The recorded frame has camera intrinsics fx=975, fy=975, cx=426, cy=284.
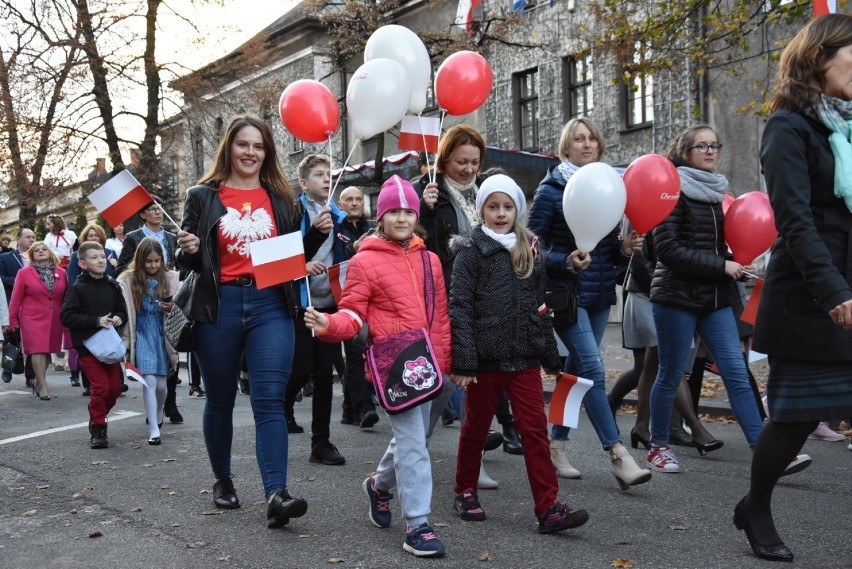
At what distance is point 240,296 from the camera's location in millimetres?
4918

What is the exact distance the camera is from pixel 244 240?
16.3ft

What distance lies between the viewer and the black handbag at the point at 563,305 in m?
5.48

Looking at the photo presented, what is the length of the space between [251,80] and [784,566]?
2484 centimetres

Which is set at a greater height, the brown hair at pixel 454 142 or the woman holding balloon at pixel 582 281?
the brown hair at pixel 454 142

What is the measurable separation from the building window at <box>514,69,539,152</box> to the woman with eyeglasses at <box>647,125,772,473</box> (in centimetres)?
1941

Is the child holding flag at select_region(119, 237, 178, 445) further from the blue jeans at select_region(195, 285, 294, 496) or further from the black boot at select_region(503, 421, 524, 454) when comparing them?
the blue jeans at select_region(195, 285, 294, 496)

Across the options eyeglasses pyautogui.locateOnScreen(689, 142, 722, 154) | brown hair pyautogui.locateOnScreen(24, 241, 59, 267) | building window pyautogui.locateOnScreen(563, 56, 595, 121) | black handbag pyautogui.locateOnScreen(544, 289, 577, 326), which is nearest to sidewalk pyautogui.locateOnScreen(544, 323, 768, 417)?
eyeglasses pyautogui.locateOnScreen(689, 142, 722, 154)

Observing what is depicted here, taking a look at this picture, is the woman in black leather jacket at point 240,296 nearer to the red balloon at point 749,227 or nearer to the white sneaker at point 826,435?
the red balloon at point 749,227

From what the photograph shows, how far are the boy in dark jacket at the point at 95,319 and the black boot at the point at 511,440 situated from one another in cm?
314

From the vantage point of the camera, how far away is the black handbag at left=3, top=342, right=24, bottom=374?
1287 centimetres

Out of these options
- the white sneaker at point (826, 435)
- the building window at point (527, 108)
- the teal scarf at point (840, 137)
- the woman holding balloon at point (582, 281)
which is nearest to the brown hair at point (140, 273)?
the woman holding balloon at point (582, 281)

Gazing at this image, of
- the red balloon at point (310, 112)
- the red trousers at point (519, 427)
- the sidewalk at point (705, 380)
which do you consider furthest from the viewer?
the sidewalk at point (705, 380)

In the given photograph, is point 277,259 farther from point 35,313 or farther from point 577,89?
point 577,89

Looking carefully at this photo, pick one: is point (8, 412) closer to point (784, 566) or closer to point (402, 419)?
point (402, 419)
